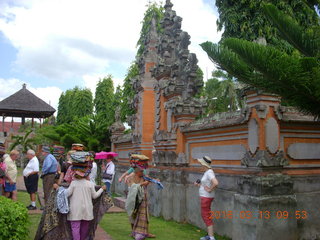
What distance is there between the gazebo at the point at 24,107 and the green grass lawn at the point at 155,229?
3172 cm

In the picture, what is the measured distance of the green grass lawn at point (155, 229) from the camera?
24.5 feet

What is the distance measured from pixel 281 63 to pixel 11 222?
4.54 m

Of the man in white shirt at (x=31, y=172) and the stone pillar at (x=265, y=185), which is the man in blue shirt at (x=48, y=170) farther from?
the stone pillar at (x=265, y=185)

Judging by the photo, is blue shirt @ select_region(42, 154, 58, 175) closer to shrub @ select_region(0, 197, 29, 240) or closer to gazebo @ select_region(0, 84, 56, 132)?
shrub @ select_region(0, 197, 29, 240)

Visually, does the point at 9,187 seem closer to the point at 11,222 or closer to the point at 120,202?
the point at 120,202

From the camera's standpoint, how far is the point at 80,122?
723 inches

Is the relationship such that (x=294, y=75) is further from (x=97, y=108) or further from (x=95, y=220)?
(x=97, y=108)

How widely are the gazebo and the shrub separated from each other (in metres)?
35.2

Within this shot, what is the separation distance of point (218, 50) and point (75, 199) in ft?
10.7

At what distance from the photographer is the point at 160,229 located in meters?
8.21

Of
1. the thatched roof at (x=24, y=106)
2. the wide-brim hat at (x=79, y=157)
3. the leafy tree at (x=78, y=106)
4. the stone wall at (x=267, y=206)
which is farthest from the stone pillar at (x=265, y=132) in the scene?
the thatched roof at (x=24, y=106)

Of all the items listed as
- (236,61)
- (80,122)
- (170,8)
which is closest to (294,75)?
(236,61)

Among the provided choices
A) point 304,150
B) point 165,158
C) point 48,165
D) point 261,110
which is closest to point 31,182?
point 48,165
